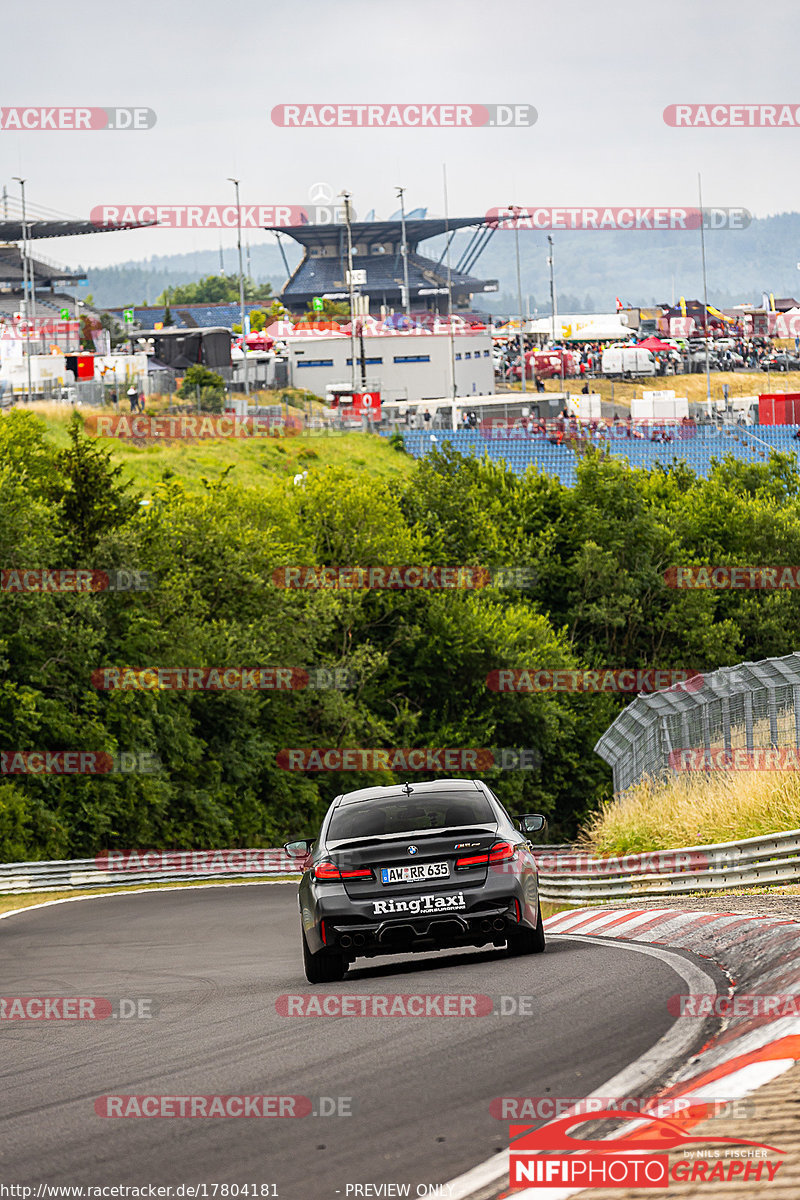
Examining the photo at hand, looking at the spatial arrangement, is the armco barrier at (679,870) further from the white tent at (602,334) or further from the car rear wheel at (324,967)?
the white tent at (602,334)

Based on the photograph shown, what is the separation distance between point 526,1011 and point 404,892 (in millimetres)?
2045

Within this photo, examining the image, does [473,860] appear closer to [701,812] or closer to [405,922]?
[405,922]

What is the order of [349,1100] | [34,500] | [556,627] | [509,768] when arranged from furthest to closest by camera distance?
[556,627]
[509,768]
[34,500]
[349,1100]

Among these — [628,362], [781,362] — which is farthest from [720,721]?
[781,362]

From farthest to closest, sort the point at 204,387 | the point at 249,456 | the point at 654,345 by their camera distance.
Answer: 1. the point at 654,345
2. the point at 204,387
3. the point at 249,456

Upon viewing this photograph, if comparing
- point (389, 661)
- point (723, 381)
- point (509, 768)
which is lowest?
point (509, 768)

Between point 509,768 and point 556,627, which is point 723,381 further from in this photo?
point 509,768

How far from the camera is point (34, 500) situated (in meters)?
40.9

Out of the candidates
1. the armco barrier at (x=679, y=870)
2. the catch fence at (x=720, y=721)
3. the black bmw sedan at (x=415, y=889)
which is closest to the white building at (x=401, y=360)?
the catch fence at (x=720, y=721)

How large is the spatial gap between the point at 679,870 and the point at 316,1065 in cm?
930

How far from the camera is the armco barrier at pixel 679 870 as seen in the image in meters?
13.9

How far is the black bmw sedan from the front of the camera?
994 cm

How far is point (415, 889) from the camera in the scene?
9977 mm

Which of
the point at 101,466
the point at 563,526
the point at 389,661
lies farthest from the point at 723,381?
the point at 101,466
